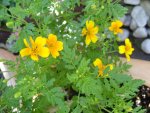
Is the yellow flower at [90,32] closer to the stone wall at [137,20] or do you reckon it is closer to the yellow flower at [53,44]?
the yellow flower at [53,44]

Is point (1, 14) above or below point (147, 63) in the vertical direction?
above

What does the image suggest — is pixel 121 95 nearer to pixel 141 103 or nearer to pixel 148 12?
pixel 141 103

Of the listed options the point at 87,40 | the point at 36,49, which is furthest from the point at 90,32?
the point at 36,49

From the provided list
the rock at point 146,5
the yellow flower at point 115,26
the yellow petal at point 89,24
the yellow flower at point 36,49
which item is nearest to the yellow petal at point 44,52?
the yellow flower at point 36,49

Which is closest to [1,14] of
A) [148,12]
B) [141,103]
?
[141,103]

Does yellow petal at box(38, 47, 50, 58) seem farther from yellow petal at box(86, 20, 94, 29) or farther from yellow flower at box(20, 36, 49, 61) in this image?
yellow petal at box(86, 20, 94, 29)

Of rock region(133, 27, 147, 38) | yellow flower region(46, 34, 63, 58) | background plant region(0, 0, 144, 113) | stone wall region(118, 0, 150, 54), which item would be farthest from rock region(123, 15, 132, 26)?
yellow flower region(46, 34, 63, 58)
